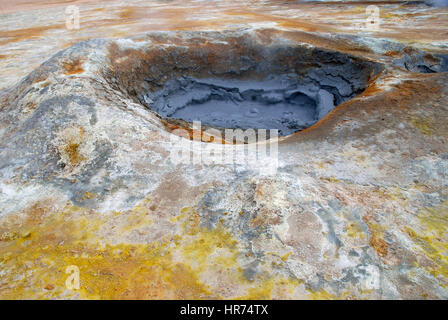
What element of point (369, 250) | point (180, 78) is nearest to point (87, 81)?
point (180, 78)

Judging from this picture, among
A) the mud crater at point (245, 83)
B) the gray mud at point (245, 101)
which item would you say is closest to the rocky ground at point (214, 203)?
the mud crater at point (245, 83)

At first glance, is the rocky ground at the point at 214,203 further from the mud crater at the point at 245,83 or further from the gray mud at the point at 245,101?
the gray mud at the point at 245,101

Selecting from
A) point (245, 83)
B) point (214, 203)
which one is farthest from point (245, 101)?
point (214, 203)

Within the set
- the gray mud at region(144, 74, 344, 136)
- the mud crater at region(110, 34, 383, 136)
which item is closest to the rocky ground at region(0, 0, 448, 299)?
the mud crater at region(110, 34, 383, 136)

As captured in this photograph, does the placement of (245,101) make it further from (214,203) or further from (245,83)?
(214,203)

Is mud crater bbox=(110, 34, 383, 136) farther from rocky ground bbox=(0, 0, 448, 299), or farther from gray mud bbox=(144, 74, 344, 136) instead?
rocky ground bbox=(0, 0, 448, 299)
